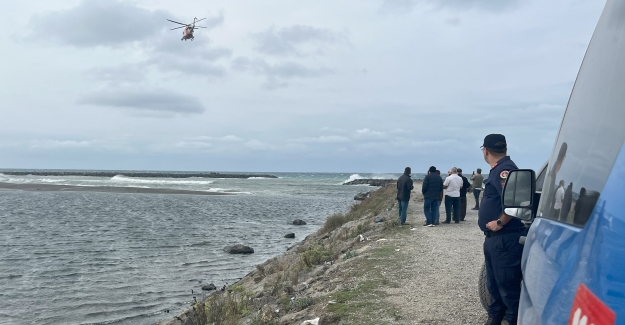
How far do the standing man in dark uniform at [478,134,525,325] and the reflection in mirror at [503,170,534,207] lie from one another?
0.91 metres

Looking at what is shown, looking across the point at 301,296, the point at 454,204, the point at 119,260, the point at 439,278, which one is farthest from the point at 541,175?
the point at 119,260

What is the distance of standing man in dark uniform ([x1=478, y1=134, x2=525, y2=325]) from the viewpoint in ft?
13.8

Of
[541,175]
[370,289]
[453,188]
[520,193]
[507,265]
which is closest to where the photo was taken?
[520,193]

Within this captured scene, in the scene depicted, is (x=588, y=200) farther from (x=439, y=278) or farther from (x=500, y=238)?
(x=439, y=278)

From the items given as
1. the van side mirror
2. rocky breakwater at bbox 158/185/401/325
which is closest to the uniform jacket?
rocky breakwater at bbox 158/185/401/325

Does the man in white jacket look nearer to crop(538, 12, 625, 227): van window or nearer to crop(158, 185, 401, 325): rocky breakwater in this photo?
crop(158, 185, 401, 325): rocky breakwater

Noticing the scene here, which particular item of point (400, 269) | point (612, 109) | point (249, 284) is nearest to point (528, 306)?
point (612, 109)

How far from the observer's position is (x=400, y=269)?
8.98m

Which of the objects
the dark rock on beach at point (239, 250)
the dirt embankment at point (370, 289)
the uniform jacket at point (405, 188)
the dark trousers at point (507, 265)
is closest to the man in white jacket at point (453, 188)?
the uniform jacket at point (405, 188)

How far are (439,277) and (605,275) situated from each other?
23.7 feet

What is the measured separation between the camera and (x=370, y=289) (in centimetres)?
759

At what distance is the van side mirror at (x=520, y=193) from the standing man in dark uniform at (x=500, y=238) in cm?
90

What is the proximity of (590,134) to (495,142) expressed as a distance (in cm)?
259

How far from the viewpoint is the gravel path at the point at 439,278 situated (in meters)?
6.33
